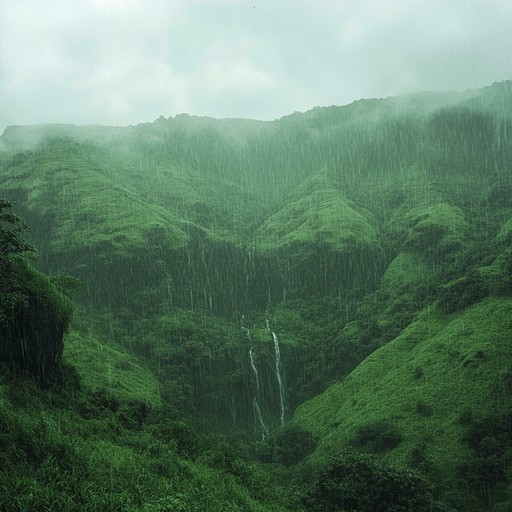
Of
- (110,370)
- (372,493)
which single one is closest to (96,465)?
(372,493)

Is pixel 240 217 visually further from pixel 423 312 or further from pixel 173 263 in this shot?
pixel 423 312

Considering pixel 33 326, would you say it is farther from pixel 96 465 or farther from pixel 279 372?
pixel 279 372

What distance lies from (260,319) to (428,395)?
4979 cm

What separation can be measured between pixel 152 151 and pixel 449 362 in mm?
145286

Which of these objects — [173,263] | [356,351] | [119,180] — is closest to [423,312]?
[356,351]

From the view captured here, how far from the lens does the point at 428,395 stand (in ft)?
151

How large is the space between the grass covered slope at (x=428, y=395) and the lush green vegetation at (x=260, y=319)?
0.82 ft

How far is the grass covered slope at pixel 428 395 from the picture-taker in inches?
1583

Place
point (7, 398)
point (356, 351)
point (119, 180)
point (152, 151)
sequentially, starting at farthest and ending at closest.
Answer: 1. point (152, 151)
2. point (119, 180)
3. point (356, 351)
4. point (7, 398)

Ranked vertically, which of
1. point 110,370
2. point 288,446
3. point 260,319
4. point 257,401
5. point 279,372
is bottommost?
point 257,401

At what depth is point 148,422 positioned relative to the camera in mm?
28031

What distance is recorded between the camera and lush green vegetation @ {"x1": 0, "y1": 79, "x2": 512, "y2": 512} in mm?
18062

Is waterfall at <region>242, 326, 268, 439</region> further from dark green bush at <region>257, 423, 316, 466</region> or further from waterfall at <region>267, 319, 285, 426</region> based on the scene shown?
dark green bush at <region>257, 423, 316, 466</region>

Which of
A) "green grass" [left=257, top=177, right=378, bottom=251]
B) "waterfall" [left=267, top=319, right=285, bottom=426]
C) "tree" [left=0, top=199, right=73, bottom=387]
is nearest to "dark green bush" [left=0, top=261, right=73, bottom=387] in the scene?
"tree" [left=0, top=199, right=73, bottom=387]
